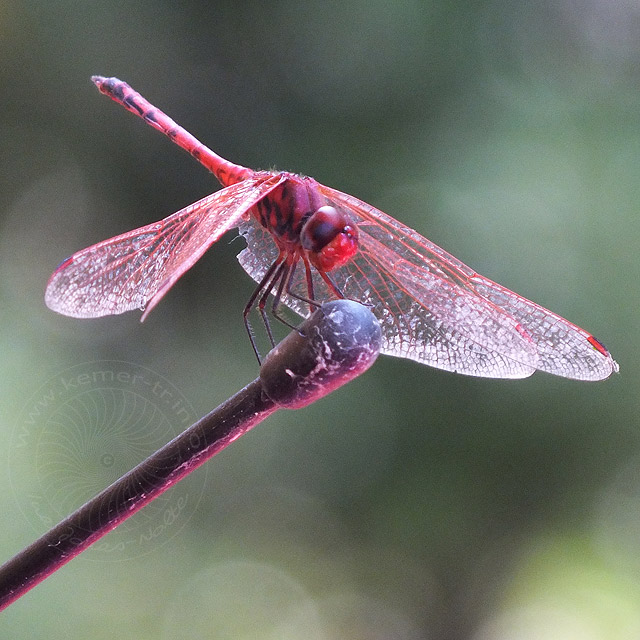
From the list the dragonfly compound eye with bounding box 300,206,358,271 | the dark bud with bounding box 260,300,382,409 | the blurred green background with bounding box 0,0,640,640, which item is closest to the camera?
the dark bud with bounding box 260,300,382,409

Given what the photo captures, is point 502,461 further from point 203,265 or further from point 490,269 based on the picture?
point 203,265

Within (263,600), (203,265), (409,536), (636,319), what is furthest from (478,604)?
(203,265)

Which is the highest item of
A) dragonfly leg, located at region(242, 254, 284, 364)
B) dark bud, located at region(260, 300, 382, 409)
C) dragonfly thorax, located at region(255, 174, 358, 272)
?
dragonfly thorax, located at region(255, 174, 358, 272)

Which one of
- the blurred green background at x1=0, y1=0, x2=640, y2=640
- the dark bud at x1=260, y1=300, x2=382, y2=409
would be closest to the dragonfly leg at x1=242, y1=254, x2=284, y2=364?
the dark bud at x1=260, y1=300, x2=382, y2=409

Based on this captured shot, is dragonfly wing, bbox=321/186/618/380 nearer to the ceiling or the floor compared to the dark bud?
nearer to the ceiling

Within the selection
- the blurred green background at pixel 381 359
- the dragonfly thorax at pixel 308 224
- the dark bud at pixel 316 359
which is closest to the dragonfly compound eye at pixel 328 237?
the dragonfly thorax at pixel 308 224

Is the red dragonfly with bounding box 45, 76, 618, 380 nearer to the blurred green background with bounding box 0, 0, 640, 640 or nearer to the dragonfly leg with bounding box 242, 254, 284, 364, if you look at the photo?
the dragonfly leg with bounding box 242, 254, 284, 364
